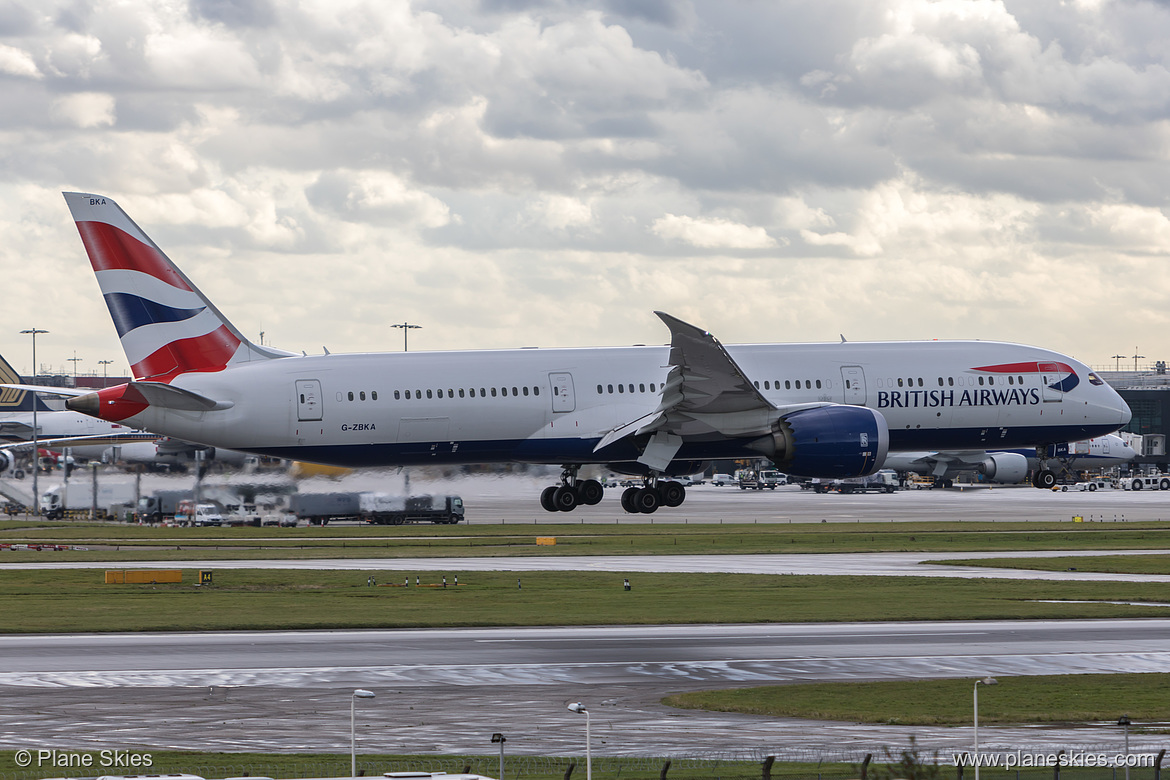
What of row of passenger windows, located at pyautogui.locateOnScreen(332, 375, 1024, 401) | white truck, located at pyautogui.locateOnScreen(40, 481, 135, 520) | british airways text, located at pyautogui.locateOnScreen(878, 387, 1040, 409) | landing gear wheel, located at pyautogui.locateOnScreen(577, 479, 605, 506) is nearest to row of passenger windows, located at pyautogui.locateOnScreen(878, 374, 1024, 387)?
row of passenger windows, located at pyautogui.locateOnScreen(332, 375, 1024, 401)

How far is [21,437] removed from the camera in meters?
164

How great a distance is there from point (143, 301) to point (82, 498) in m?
60.6

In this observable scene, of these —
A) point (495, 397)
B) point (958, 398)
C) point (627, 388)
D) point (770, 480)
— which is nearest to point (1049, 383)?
point (958, 398)

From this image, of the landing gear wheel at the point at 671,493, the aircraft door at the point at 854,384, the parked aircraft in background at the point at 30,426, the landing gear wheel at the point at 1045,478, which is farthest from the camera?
the parked aircraft in background at the point at 30,426

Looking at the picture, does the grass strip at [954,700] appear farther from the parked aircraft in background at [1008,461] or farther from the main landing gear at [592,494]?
the parked aircraft in background at [1008,461]

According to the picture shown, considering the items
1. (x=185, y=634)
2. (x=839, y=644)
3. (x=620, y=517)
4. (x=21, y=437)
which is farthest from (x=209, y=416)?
(x=21, y=437)

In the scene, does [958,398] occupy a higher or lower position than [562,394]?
lower

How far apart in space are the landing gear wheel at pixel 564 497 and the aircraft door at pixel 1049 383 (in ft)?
62.4

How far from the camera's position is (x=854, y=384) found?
55688 millimetres

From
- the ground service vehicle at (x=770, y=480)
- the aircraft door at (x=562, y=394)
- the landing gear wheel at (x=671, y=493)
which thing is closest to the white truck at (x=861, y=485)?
the ground service vehicle at (x=770, y=480)

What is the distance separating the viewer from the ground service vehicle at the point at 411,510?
96.1m

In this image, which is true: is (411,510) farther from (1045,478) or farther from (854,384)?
(1045,478)

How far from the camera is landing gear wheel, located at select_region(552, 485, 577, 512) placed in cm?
5800

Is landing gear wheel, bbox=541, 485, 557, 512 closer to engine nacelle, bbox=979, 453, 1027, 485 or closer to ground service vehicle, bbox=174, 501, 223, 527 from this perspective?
ground service vehicle, bbox=174, 501, 223, 527
